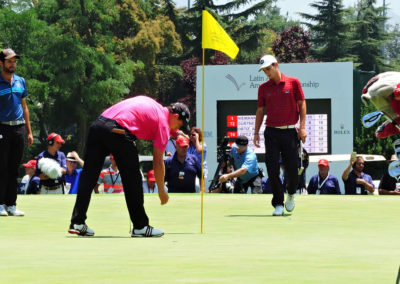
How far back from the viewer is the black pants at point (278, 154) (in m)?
10.9

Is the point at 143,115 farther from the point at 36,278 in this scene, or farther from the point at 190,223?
the point at 36,278

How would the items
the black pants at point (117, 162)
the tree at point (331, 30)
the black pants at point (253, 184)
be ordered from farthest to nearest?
1. the tree at point (331, 30)
2. the black pants at point (253, 184)
3. the black pants at point (117, 162)

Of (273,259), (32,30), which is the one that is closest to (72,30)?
(32,30)

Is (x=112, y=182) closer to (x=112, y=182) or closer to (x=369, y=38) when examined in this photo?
(x=112, y=182)

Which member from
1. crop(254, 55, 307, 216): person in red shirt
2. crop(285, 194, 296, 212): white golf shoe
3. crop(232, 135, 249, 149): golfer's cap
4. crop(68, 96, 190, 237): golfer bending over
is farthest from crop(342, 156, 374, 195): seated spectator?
crop(68, 96, 190, 237): golfer bending over

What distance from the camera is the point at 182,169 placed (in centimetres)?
1485

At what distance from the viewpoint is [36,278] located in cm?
515

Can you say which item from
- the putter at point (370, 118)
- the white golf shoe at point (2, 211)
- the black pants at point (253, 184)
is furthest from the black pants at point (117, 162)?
the black pants at point (253, 184)

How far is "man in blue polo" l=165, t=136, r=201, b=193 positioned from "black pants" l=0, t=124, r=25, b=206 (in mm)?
4310

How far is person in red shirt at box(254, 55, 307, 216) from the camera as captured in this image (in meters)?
10.9

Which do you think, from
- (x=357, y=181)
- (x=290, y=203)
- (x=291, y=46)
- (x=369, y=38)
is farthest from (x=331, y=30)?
(x=290, y=203)

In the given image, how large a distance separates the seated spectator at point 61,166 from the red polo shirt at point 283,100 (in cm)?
565

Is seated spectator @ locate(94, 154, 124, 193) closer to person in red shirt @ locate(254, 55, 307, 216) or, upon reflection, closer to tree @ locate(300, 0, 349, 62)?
person in red shirt @ locate(254, 55, 307, 216)

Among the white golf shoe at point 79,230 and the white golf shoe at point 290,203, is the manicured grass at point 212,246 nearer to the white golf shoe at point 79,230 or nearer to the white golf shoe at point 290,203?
the white golf shoe at point 79,230
